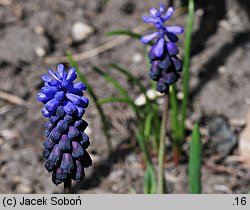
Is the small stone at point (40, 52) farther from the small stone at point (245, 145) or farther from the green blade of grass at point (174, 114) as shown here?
the small stone at point (245, 145)

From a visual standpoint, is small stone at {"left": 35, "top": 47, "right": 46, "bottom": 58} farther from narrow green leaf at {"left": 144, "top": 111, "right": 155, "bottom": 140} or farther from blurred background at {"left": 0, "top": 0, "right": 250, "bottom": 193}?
narrow green leaf at {"left": 144, "top": 111, "right": 155, "bottom": 140}

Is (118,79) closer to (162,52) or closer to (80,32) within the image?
(80,32)

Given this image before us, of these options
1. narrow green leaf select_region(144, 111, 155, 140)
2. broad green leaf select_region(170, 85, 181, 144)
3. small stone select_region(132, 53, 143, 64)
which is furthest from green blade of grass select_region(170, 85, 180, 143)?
small stone select_region(132, 53, 143, 64)

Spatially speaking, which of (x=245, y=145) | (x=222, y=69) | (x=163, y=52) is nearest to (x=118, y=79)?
(x=222, y=69)

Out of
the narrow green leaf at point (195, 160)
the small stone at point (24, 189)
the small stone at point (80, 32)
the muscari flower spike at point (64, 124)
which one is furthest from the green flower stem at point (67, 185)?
the small stone at point (80, 32)

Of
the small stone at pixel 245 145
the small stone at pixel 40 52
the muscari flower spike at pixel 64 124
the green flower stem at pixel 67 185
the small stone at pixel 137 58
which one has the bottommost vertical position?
the green flower stem at pixel 67 185
